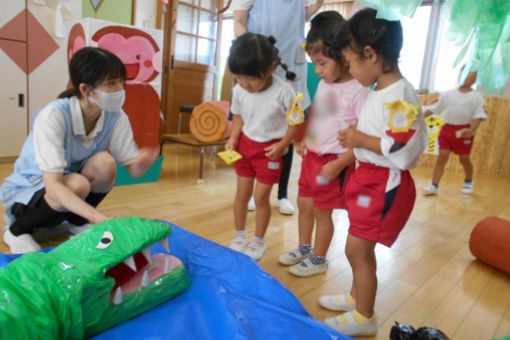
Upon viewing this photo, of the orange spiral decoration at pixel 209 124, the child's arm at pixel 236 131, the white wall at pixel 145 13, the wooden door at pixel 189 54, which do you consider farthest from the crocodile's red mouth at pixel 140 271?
the wooden door at pixel 189 54

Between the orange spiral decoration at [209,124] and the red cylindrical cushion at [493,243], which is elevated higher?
the orange spiral decoration at [209,124]

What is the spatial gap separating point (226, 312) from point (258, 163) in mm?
698

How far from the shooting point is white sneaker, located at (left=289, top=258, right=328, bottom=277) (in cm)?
139

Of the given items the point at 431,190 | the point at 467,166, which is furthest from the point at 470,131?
the point at 431,190

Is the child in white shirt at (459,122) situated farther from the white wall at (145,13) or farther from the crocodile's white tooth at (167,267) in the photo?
the white wall at (145,13)

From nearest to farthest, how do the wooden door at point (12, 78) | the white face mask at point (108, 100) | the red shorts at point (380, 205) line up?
the red shorts at point (380, 205) < the white face mask at point (108, 100) < the wooden door at point (12, 78)

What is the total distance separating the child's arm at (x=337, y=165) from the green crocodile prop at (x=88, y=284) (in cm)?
54

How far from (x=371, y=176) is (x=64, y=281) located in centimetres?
79

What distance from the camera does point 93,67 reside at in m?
1.24

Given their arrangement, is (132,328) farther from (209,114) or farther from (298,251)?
(209,114)

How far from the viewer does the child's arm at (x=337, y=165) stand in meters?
1.19

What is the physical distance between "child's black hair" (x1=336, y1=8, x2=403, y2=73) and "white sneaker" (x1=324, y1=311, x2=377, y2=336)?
690 millimetres

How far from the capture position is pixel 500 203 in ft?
9.42

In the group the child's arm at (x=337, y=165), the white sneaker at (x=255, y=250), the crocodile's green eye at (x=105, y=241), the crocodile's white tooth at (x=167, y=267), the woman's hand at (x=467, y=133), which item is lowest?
the white sneaker at (x=255, y=250)
